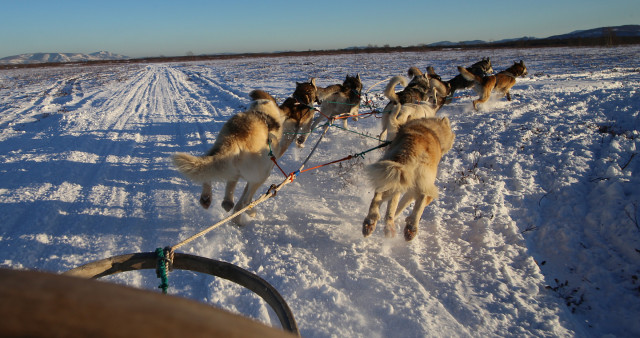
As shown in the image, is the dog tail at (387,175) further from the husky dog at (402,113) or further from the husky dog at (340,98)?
the husky dog at (340,98)

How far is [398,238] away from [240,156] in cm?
181

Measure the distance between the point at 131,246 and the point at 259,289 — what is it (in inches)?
87.7

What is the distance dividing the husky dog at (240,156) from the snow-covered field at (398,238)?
1.47 ft

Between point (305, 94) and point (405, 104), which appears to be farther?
point (305, 94)

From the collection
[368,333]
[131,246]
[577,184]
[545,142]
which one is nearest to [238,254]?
[131,246]

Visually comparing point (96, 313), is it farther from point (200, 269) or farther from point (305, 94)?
point (305, 94)

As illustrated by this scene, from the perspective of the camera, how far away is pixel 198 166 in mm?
2900

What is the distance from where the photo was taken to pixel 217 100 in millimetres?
11406

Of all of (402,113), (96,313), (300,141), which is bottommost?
(300,141)

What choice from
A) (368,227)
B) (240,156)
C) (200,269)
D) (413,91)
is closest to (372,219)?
(368,227)

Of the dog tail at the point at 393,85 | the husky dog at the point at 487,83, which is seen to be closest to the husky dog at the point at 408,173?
the dog tail at the point at 393,85

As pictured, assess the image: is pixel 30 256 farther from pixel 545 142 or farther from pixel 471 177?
pixel 545 142

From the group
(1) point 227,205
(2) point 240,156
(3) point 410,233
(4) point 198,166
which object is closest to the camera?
(4) point 198,166

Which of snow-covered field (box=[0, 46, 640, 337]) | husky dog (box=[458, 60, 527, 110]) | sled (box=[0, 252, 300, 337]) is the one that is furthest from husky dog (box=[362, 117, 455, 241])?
husky dog (box=[458, 60, 527, 110])
